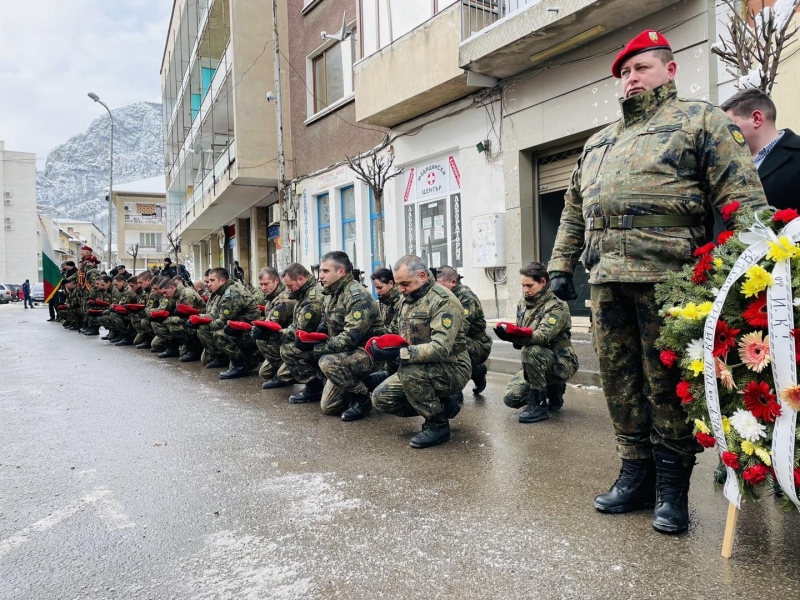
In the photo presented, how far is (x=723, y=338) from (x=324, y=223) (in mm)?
15689

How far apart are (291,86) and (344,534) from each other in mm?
17007

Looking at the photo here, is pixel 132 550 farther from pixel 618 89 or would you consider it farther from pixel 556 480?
pixel 618 89

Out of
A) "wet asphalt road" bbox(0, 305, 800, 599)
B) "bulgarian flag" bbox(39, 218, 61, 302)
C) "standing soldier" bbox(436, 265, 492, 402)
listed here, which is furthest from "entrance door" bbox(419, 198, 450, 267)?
"bulgarian flag" bbox(39, 218, 61, 302)

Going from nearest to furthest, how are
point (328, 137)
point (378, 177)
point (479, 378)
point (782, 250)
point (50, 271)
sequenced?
point (782, 250), point (479, 378), point (378, 177), point (328, 137), point (50, 271)

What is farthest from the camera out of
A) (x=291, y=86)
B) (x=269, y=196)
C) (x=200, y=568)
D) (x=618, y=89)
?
(x=269, y=196)

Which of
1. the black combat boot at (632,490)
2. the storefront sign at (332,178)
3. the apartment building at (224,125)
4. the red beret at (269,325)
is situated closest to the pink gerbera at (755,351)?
the black combat boot at (632,490)

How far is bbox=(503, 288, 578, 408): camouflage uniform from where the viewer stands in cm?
519

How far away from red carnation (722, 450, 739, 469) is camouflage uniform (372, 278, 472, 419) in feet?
7.07

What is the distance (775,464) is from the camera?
227 cm

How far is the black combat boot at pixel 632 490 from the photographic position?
3.05m

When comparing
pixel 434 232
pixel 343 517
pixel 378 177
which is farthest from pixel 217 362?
pixel 343 517

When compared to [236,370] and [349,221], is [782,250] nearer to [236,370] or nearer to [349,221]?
[236,370]

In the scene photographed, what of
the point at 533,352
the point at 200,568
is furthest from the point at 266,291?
the point at 200,568

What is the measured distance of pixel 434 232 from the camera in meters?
13.4
